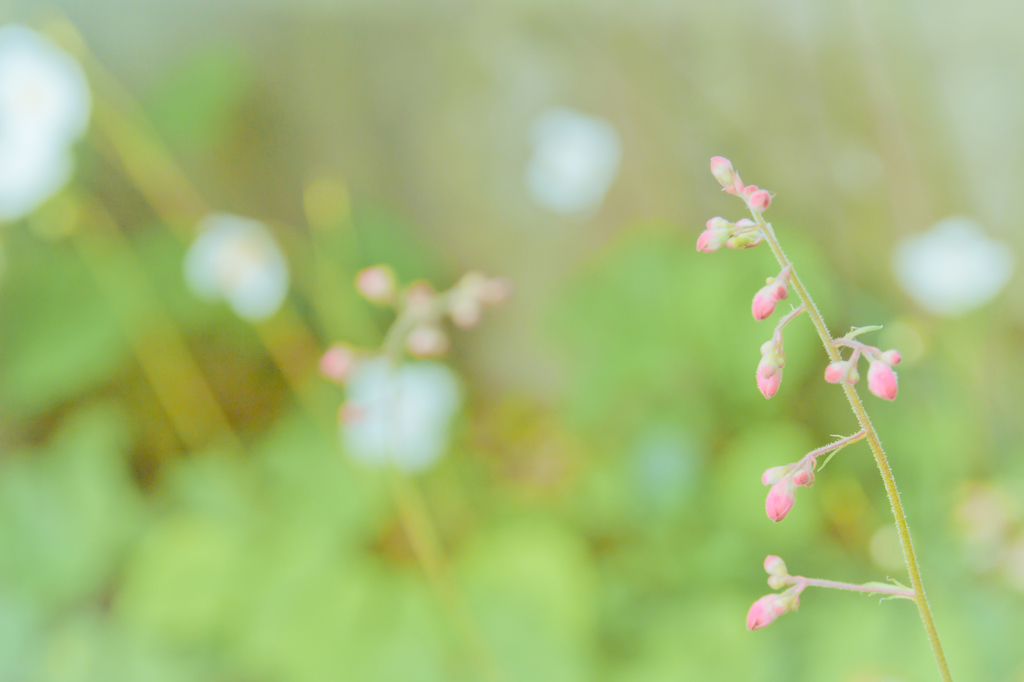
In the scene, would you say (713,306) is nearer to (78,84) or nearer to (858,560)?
(858,560)

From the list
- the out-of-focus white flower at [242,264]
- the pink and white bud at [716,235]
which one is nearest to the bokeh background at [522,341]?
the out-of-focus white flower at [242,264]

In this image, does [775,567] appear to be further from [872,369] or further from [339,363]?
[339,363]

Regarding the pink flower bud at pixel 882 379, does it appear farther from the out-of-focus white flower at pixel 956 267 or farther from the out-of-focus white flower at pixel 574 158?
the out-of-focus white flower at pixel 574 158

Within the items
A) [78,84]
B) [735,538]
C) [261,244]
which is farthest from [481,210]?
[735,538]

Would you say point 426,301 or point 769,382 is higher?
point 769,382

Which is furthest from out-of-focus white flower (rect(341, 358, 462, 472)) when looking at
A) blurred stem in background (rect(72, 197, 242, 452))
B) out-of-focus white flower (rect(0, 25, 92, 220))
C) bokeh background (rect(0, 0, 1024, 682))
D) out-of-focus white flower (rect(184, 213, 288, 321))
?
out-of-focus white flower (rect(0, 25, 92, 220))

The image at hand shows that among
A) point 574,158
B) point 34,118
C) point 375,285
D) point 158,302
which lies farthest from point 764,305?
point 158,302

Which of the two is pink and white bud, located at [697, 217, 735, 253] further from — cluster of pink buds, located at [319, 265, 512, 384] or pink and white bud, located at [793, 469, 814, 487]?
cluster of pink buds, located at [319, 265, 512, 384]
